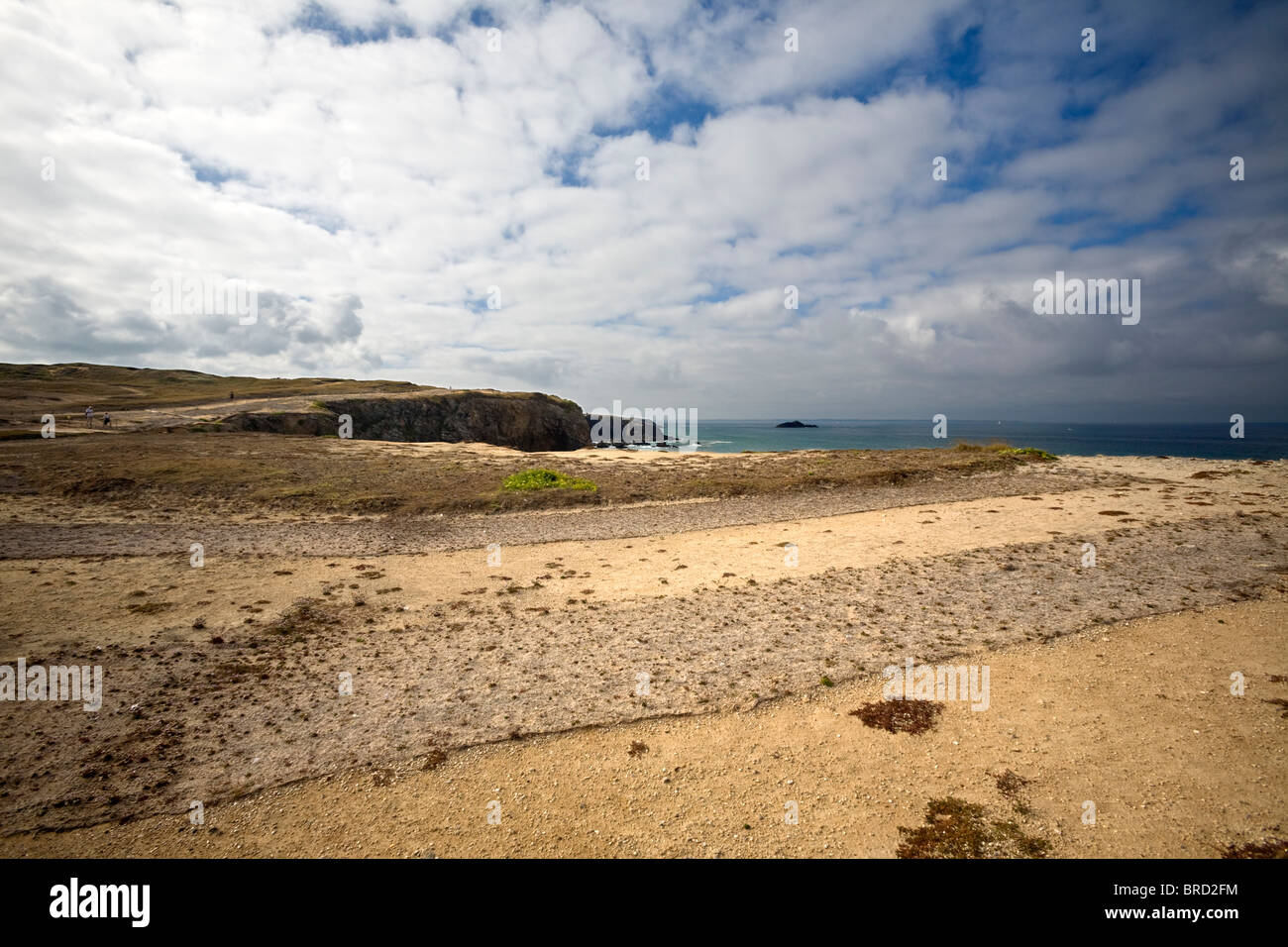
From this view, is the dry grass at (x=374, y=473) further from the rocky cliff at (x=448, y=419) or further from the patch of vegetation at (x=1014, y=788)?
the patch of vegetation at (x=1014, y=788)

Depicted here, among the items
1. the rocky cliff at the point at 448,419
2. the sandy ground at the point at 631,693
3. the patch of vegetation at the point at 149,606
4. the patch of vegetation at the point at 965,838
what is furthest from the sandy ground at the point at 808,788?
the rocky cliff at the point at 448,419

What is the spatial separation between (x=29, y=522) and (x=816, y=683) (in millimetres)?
26648

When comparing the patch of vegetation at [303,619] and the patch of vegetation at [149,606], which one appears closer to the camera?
the patch of vegetation at [303,619]

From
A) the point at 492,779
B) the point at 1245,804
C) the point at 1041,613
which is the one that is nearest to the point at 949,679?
the point at 1245,804

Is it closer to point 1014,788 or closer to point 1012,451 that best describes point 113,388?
point 1014,788

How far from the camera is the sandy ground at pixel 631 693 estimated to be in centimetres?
634

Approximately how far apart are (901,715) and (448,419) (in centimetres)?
7131

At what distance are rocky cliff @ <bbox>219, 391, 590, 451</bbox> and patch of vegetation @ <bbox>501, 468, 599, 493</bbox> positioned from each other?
35094 mm

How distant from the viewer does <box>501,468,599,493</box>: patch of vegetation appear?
2725cm

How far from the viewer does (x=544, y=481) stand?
28266 millimetres

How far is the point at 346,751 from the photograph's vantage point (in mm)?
7637

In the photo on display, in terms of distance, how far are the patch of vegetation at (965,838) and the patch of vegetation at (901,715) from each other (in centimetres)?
170

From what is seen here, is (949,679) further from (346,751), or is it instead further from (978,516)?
(978,516)

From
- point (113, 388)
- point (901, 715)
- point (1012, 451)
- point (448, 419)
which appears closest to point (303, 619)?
point (901, 715)
